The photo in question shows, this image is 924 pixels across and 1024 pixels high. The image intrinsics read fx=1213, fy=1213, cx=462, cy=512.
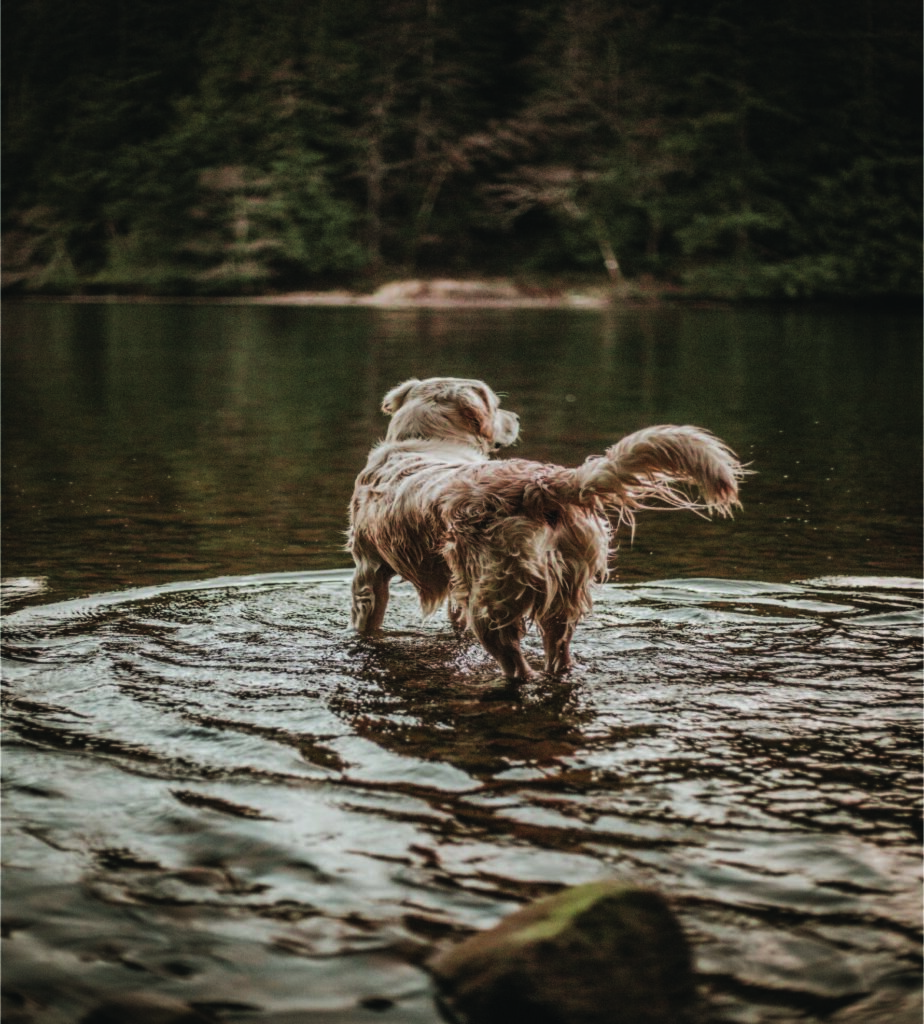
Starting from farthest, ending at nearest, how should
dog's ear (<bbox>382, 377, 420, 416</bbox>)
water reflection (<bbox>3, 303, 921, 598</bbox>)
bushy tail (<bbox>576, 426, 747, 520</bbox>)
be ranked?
water reflection (<bbox>3, 303, 921, 598</bbox>) → dog's ear (<bbox>382, 377, 420, 416</bbox>) → bushy tail (<bbox>576, 426, 747, 520</bbox>)

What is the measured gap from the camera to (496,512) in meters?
5.11

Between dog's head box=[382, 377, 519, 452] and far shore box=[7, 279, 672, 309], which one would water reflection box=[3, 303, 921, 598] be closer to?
dog's head box=[382, 377, 519, 452]

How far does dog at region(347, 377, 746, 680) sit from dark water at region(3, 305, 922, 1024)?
31 centimetres

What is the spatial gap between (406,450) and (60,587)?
2.62 meters

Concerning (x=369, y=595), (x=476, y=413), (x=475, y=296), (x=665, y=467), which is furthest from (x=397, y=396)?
(x=475, y=296)

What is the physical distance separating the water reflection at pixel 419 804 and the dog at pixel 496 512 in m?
0.32

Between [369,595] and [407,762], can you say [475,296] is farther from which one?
[407,762]

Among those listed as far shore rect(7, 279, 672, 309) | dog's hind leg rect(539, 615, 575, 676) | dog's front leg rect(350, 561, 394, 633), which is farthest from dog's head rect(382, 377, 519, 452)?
far shore rect(7, 279, 672, 309)

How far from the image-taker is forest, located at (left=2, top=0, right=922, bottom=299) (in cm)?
Result: 5072

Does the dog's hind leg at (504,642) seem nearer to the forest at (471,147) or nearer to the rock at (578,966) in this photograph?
the rock at (578,966)

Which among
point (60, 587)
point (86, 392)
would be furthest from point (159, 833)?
point (86, 392)

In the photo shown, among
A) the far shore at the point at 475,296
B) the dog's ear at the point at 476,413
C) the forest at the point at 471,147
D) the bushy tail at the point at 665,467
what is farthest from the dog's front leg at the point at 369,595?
the forest at the point at 471,147

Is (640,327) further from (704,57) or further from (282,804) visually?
(282,804)

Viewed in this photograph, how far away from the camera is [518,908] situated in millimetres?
3254
